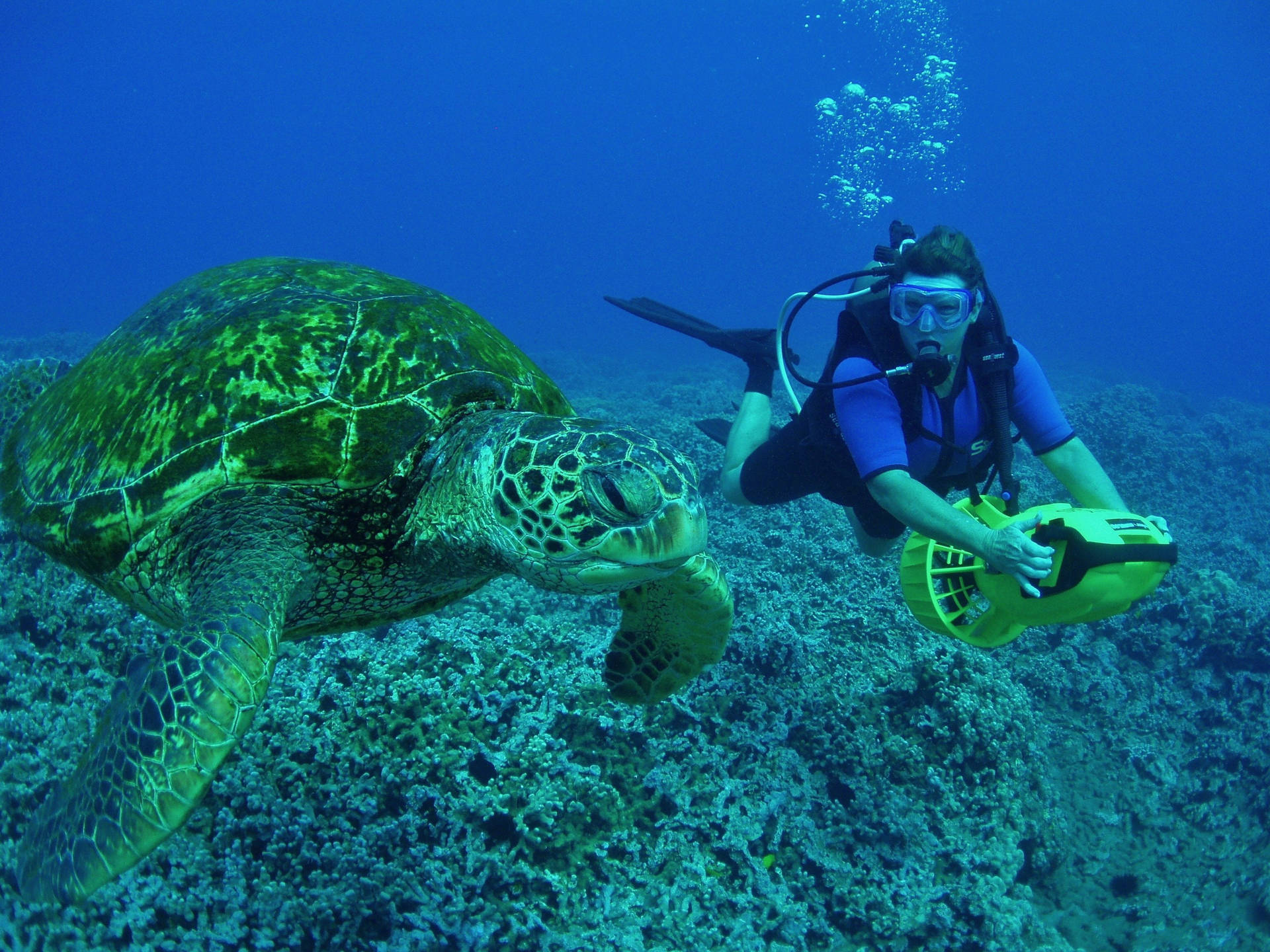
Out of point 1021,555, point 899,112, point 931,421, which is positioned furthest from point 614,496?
point 899,112

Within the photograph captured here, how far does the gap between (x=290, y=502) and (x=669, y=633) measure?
160 centimetres

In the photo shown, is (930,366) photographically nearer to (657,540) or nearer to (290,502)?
(657,540)

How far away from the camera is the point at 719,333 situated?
5656 mm

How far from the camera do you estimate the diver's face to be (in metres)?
3.00

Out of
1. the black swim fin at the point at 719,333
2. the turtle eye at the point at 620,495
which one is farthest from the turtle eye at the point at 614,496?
the black swim fin at the point at 719,333

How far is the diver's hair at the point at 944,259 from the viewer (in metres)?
3.00

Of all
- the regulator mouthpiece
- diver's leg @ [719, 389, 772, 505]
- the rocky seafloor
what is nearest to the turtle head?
the rocky seafloor

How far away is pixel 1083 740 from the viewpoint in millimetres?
4410

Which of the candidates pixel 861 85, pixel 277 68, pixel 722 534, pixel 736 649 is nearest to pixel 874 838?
pixel 736 649

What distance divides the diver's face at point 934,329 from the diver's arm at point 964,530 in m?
0.66

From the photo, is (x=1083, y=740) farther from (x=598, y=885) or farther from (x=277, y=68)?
(x=277, y=68)

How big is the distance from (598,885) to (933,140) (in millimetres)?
119169

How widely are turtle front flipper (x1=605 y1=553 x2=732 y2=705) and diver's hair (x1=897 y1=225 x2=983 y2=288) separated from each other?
1773 mm

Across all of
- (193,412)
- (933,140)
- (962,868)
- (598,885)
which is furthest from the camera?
(933,140)
